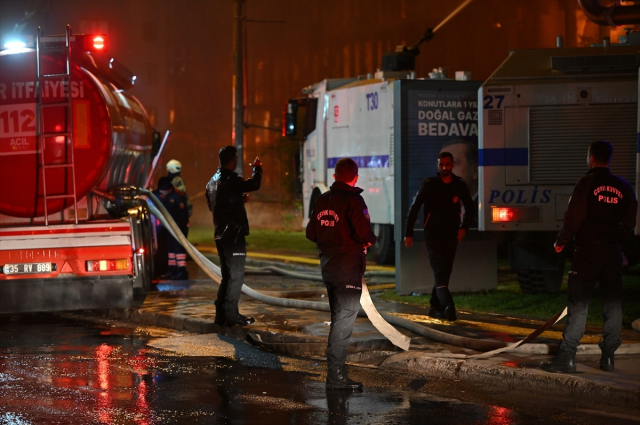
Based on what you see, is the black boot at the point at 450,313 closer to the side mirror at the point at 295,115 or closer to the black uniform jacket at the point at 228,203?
the black uniform jacket at the point at 228,203

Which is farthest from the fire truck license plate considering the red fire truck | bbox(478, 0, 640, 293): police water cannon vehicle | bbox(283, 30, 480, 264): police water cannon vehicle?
bbox(478, 0, 640, 293): police water cannon vehicle

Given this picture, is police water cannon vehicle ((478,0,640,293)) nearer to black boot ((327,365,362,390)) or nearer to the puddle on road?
the puddle on road

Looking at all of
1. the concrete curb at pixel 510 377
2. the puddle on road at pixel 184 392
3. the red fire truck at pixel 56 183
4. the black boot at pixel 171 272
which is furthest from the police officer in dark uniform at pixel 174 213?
the concrete curb at pixel 510 377

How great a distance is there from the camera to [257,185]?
9422 mm

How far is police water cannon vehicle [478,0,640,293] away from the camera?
1062cm

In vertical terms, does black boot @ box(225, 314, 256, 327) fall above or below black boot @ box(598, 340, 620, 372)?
below

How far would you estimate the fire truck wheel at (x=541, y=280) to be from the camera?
11.7 meters

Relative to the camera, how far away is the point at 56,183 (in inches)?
407

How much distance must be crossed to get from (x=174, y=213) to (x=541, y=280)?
17.9ft

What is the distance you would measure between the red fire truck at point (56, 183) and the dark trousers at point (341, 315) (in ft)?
12.7

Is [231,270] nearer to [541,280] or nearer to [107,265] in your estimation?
[107,265]

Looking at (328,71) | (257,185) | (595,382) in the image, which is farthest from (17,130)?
(328,71)

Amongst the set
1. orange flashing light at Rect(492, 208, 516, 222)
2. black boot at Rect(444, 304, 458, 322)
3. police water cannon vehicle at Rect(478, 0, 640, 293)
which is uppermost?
police water cannon vehicle at Rect(478, 0, 640, 293)

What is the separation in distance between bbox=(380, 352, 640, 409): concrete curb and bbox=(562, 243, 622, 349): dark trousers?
372 millimetres
